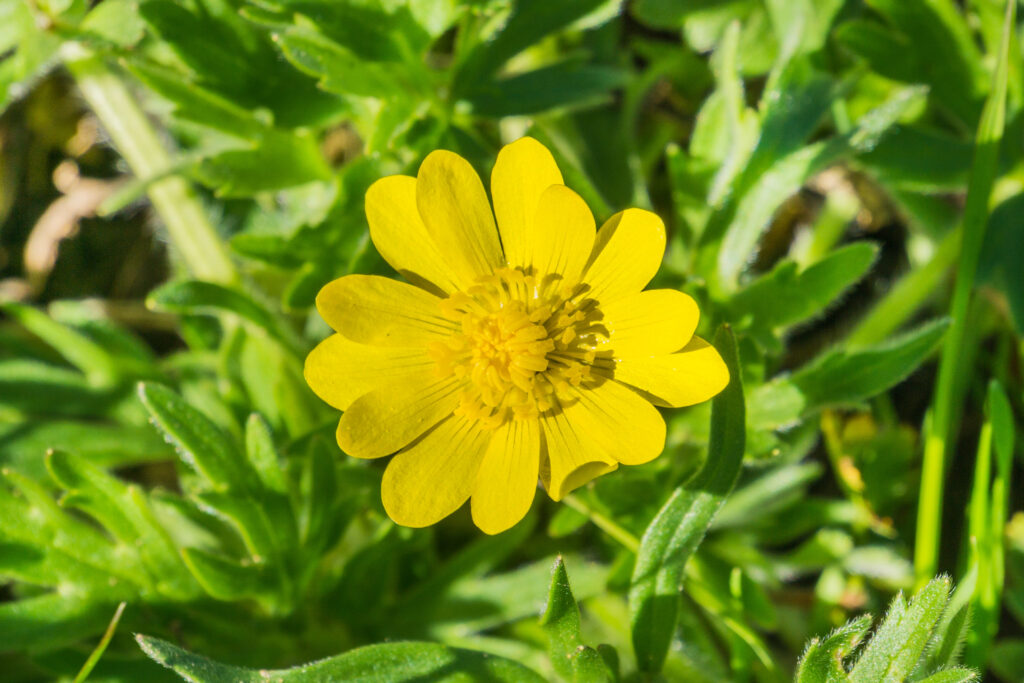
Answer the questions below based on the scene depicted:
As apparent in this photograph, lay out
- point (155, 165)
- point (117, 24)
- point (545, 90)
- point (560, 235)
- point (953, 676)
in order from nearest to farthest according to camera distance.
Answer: point (953, 676)
point (560, 235)
point (117, 24)
point (545, 90)
point (155, 165)

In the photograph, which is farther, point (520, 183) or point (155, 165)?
point (155, 165)

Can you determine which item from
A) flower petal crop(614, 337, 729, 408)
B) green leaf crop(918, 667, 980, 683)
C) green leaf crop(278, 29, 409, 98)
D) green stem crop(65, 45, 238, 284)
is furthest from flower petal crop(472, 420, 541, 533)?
green stem crop(65, 45, 238, 284)

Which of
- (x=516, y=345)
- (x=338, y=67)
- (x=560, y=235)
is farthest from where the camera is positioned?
(x=338, y=67)

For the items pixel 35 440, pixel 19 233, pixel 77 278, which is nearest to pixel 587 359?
pixel 35 440

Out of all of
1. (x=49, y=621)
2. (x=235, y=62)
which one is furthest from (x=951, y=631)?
(x=235, y=62)

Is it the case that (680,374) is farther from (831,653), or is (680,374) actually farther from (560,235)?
(831,653)

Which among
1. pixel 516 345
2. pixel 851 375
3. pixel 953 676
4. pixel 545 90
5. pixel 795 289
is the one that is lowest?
pixel 953 676

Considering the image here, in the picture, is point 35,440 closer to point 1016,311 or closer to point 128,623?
point 128,623
